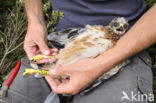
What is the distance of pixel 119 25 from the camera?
51.5 inches

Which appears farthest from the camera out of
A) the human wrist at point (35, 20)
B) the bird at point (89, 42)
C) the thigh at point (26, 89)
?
the human wrist at point (35, 20)

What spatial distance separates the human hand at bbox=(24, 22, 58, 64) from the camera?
4.37ft

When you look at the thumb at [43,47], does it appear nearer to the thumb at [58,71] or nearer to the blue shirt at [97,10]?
the thumb at [58,71]

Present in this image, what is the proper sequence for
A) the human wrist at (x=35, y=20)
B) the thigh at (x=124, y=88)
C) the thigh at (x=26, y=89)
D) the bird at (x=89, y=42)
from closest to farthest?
the thigh at (x=124, y=88) → the bird at (x=89, y=42) → the thigh at (x=26, y=89) → the human wrist at (x=35, y=20)

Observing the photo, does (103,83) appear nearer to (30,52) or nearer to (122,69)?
(122,69)

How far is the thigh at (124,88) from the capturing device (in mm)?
1105

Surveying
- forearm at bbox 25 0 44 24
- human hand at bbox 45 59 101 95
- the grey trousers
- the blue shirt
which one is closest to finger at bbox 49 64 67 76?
human hand at bbox 45 59 101 95

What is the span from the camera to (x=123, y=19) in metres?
1.31

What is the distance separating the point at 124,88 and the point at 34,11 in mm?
1103

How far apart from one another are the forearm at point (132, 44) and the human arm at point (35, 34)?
440mm

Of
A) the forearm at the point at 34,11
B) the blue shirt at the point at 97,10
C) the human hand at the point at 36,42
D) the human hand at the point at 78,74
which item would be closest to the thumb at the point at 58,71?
the human hand at the point at 78,74

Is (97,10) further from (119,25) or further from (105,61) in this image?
(105,61)

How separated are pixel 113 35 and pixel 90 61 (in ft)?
1.25

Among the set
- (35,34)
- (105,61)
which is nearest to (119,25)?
(105,61)
